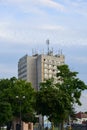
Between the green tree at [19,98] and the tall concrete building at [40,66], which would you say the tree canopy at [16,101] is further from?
the tall concrete building at [40,66]

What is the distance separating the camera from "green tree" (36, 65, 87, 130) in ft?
188

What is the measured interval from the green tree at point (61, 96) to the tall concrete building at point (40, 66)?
10489 cm

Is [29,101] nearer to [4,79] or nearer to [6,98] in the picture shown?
[6,98]

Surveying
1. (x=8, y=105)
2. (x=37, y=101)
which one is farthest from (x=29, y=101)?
(x=37, y=101)

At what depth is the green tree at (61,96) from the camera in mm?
57438

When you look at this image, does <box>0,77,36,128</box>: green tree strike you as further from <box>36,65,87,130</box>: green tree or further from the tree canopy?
<box>36,65,87,130</box>: green tree

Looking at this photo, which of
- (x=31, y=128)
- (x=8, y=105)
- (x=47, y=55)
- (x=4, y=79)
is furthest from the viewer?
(x=47, y=55)

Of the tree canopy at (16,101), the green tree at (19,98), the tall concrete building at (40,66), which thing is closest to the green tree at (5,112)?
the tree canopy at (16,101)

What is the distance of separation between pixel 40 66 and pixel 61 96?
110 meters

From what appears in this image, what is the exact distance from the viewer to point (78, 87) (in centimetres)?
5897

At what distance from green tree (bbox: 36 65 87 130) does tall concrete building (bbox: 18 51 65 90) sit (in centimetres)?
10489

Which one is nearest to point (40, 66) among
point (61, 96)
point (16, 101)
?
point (16, 101)

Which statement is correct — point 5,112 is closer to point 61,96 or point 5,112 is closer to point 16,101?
point 16,101

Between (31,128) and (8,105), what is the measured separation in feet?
27.1
